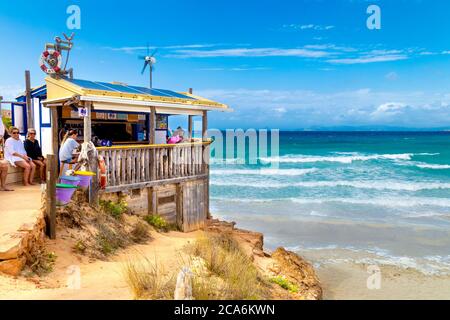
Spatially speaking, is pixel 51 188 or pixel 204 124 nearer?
pixel 51 188

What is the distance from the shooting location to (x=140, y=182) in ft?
35.8

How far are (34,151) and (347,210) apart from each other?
1447cm

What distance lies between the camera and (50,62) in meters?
10.2

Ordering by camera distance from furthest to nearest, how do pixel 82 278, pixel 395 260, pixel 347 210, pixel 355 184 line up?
pixel 355 184, pixel 347 210, pixel 395 260, pixel 82 278

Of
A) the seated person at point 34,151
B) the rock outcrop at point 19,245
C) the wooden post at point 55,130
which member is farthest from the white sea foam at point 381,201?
the rock outcrop at point 19,245

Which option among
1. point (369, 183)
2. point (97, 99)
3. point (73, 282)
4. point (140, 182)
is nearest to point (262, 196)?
point (369, 183)

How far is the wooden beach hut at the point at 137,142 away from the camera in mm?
9867

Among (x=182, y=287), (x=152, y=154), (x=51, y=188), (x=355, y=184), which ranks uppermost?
(x=152, y=154)

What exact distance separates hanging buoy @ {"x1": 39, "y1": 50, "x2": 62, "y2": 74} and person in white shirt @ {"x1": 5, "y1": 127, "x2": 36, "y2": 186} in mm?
1687

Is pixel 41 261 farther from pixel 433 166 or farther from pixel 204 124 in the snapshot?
pixel 433 166

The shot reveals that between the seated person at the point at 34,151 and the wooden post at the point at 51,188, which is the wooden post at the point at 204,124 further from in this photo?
the wooden post at the point at 51,188

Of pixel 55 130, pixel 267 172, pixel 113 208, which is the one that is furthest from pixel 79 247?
pixel 267 172

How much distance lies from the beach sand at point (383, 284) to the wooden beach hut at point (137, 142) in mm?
4577
